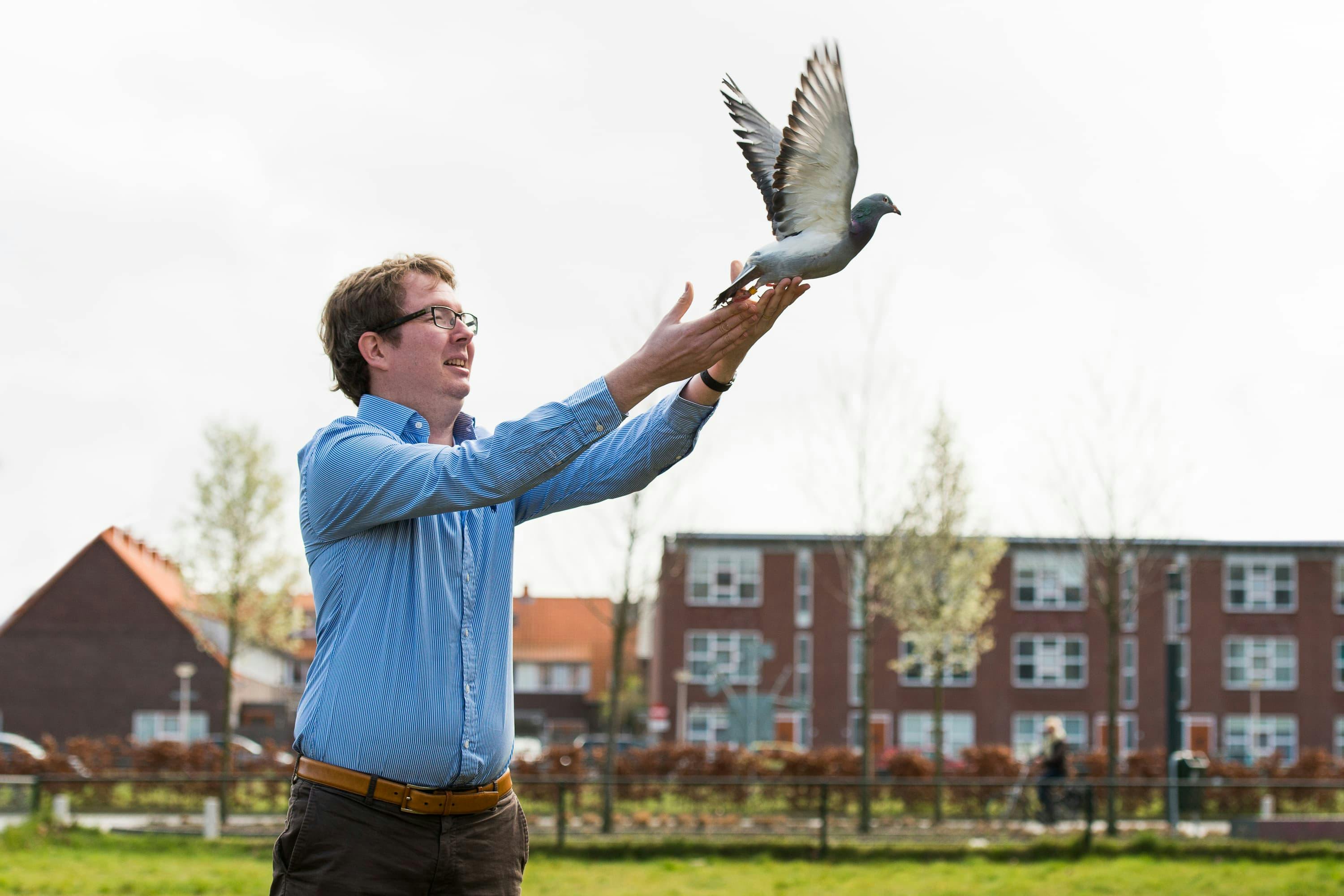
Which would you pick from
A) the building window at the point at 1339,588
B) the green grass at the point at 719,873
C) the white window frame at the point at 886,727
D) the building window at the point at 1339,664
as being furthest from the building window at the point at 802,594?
the green grass at the point at 719,873

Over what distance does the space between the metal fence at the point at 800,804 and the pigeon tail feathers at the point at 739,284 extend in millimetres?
12451

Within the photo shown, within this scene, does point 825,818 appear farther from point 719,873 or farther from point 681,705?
point 681,705

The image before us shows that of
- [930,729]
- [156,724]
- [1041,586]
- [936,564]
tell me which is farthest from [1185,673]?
[156,724]

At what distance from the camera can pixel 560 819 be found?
15094mm

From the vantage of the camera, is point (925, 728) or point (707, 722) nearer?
point (925, 728)

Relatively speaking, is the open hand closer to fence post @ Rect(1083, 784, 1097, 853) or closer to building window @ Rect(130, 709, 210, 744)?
fence post @ Rect(1083, 784, 1097, 853)

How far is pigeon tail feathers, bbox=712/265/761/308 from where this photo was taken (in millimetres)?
2492

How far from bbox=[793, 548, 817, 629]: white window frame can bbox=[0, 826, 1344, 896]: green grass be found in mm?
35800

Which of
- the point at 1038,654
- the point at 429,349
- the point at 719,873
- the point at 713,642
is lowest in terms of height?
the point at 719,873

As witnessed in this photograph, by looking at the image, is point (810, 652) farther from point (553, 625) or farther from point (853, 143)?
point (853, 143)

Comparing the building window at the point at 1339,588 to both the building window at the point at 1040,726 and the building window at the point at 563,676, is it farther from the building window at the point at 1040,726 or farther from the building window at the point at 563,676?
the building window at the point at 563,676

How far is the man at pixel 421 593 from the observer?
8.55ft

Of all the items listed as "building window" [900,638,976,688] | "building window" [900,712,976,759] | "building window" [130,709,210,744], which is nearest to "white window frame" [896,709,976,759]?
"building window" [900,712,976,759]

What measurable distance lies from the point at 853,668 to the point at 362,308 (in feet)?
160
